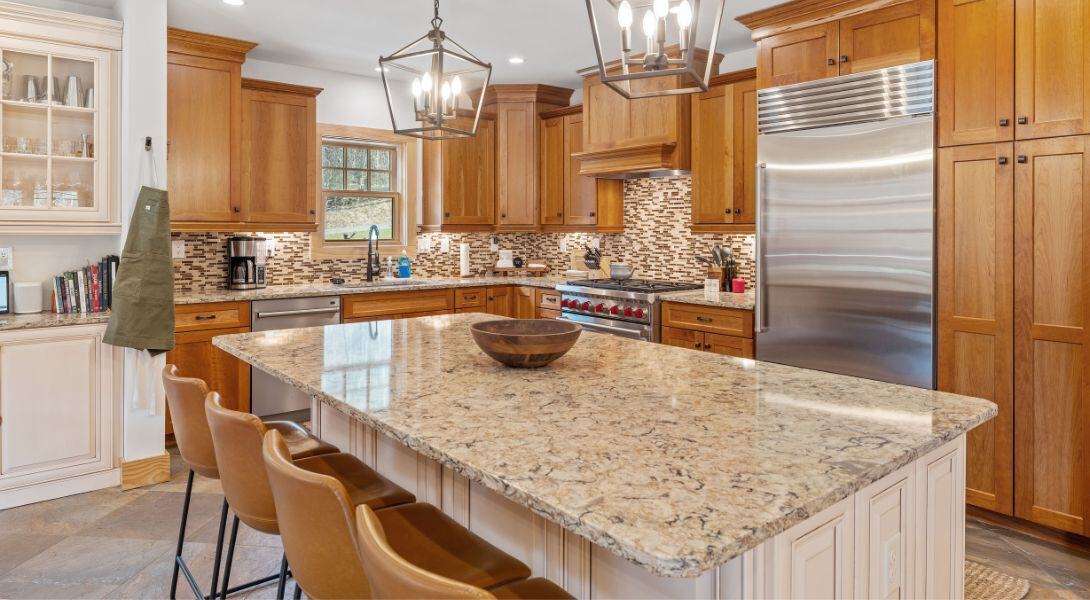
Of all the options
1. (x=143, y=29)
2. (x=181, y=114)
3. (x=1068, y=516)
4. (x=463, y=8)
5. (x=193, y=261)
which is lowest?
(x=1068, y=516)

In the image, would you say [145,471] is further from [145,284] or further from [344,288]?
[344,288]

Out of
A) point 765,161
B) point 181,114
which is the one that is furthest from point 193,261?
point 765,161

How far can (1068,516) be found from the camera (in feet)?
9.35

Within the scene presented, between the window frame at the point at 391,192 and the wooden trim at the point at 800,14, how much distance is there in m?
2.85

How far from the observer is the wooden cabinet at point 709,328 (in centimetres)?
396

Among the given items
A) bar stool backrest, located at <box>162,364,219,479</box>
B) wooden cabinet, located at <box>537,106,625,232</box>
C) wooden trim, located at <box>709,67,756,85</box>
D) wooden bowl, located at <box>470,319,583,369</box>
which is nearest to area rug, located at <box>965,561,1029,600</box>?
wooden bowl, located at <box>470,319,583,369</box>

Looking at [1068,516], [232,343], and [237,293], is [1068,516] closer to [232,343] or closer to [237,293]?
[232,343]

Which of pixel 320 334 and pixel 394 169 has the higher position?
pixel 394 169

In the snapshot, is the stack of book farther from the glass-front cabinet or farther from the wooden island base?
the wooden island base

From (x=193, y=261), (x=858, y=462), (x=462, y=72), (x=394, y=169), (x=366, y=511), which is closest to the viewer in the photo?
(x=366, y=511)

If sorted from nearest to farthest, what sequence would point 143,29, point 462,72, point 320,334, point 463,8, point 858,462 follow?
point 858,462 < point 462,72 < point 320,334 < point 143,29 < point 463,8

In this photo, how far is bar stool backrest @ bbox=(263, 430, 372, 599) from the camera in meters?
1.25

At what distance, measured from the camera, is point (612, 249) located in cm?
578

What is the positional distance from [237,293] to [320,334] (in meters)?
2.01
